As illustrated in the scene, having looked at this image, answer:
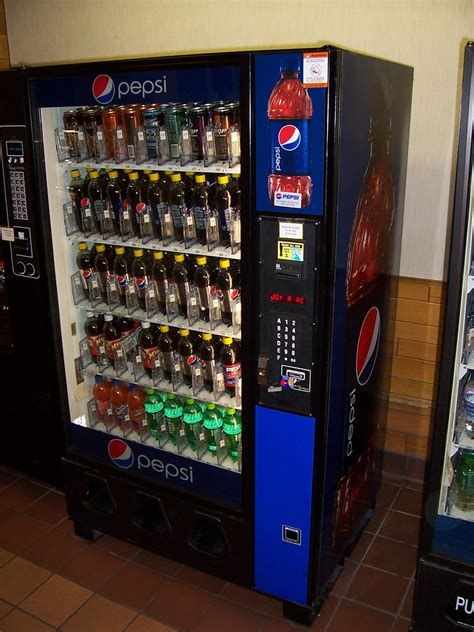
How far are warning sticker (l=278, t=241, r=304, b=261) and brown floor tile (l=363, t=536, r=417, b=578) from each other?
5.53 ft

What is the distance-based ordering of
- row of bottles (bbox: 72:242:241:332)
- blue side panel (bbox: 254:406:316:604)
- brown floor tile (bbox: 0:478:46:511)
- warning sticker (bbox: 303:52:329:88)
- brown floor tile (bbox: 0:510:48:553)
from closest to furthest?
warning sticker (bbox: 303:52:329:88), blue side panel (bbox: 254:406:316:604), row of bottles (bbox: 72:242:241:332), brown floor tile (bbox: 0:510:48:553), brown floor tile (bbox: 0:478:46:511)

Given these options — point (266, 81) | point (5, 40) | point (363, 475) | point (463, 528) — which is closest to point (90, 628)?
point (363, 475)

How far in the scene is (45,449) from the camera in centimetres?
333

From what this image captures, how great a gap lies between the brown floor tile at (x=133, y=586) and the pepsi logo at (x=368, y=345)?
1351 mm

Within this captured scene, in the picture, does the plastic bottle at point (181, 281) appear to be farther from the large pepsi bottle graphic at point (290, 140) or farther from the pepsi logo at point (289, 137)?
the pepsi logo at point (289, 137)

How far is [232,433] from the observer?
8.79 feet

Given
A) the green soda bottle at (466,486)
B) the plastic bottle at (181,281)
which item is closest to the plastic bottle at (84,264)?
the plastic bottle at (181,281)

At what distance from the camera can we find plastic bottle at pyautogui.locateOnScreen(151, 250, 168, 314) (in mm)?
2645

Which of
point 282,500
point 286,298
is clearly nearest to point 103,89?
point 286,298

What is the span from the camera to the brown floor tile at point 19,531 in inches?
122

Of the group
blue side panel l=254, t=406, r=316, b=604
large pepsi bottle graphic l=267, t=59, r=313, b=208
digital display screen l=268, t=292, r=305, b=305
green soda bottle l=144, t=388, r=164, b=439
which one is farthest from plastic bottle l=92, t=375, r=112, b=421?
large pepsi bottle graphic l=267, t=59, r=313, b=208

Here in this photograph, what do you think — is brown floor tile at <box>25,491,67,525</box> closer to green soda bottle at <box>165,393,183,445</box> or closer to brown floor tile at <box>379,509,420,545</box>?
green soda bottle at <box>165,393,183,445</box>

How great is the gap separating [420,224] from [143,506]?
6.47 feet

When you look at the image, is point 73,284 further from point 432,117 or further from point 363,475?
point 432,117
